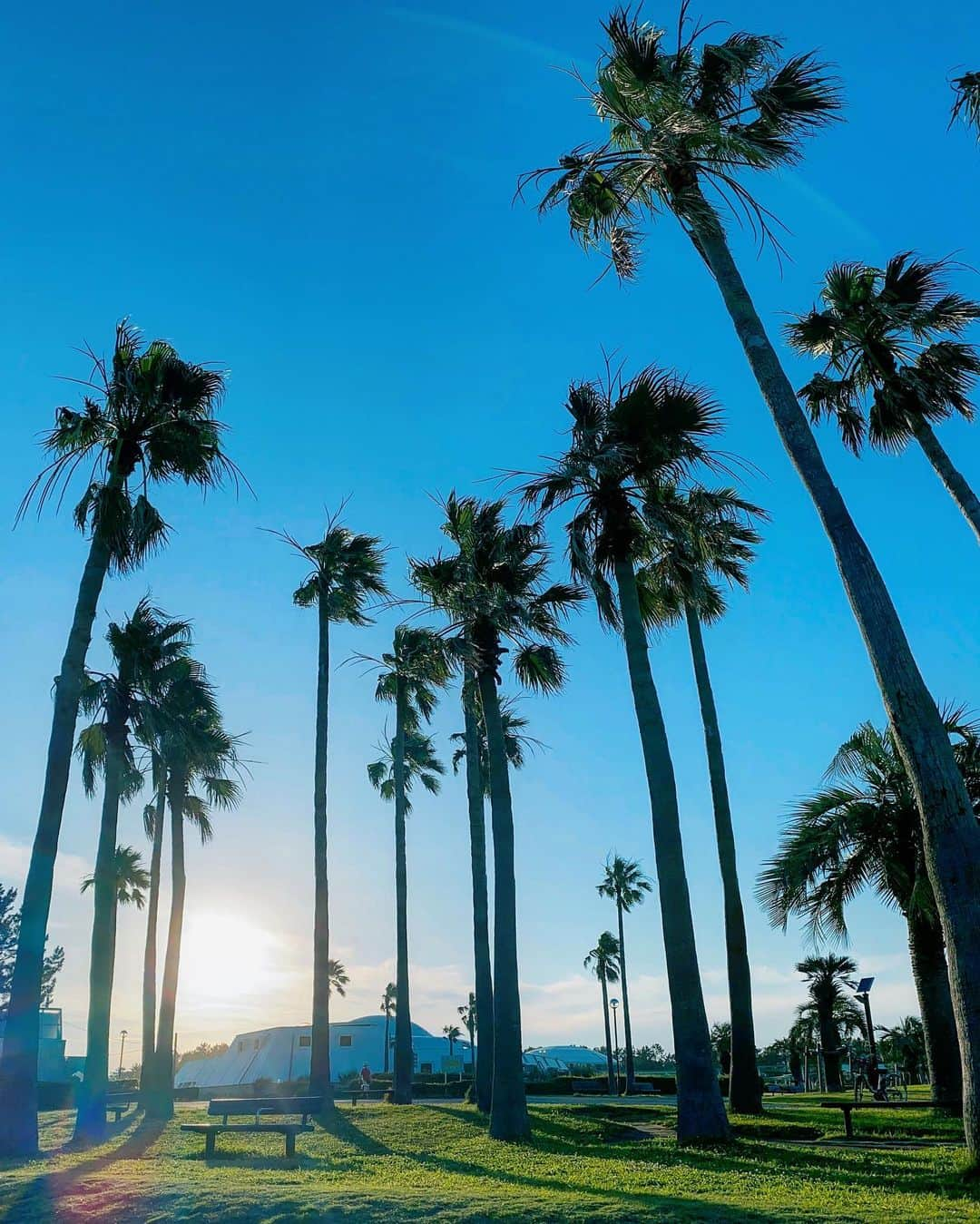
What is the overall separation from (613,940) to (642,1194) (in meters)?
71.0

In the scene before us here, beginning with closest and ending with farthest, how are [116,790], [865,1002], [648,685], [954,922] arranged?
[954,922]
[648,685]
[116,790]
[865,1002]

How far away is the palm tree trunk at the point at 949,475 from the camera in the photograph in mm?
18172

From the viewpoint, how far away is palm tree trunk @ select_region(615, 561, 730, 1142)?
50.1 feet

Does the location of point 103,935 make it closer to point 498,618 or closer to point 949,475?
point 498,618

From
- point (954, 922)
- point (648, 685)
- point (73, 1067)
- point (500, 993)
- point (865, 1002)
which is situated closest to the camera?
point (954, 922)

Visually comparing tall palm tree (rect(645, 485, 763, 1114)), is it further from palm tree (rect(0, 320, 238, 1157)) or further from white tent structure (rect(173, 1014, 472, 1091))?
white tent structure (rect(173, 1014, 472, 1091))

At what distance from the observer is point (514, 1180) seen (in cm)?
1242

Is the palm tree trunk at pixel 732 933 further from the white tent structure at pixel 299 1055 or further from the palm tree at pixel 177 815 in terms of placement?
the white tent structure at pixel 299 1055

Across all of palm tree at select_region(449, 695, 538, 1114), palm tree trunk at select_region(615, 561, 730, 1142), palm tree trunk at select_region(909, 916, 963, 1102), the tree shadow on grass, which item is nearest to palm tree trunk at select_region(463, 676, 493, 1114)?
palm tree at select_region(449, 695, 538, 1114)

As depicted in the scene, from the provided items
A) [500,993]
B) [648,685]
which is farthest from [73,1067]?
[648,685]

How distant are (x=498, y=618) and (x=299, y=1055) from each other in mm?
61852

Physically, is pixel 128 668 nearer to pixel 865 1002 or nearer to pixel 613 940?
pixel 865 1002

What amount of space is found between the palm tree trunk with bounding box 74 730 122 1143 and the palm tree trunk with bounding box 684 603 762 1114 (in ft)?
47.1

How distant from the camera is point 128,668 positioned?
23.6m
